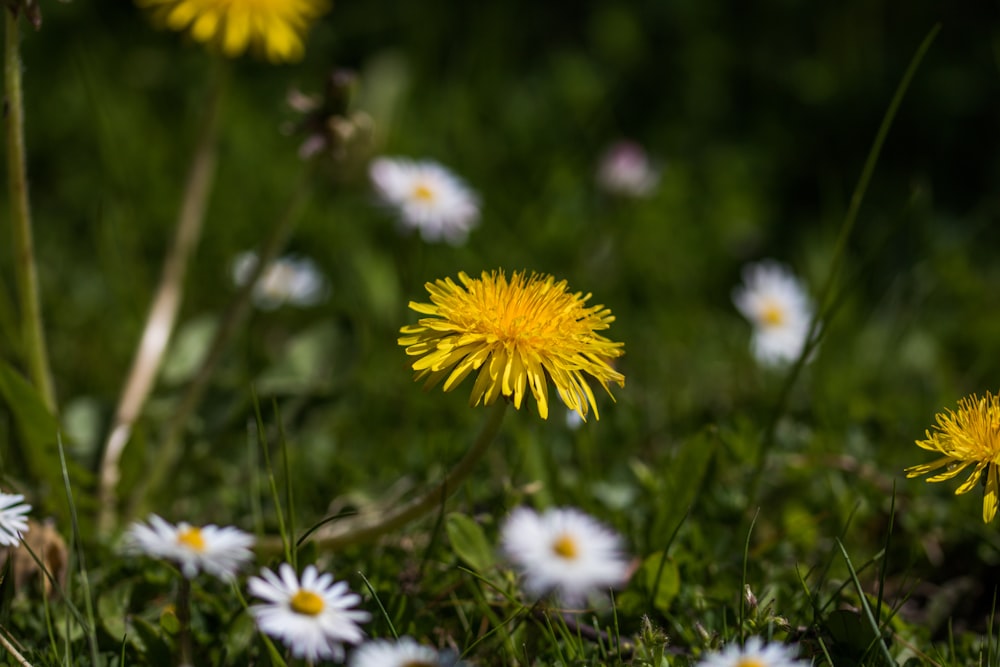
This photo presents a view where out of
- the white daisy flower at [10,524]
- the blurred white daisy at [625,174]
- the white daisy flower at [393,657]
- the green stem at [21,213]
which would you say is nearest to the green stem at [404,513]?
the white daisy flower at [393,657]

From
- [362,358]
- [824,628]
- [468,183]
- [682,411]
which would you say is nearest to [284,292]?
[362,358]

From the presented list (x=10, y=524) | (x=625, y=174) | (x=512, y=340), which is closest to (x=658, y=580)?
(x=512, y=340)

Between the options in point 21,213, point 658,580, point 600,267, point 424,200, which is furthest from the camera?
point 600,267

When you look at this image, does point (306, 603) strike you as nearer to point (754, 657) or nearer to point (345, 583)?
point (345, 583)

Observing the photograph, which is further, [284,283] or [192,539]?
[284,283]

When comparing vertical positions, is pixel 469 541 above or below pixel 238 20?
below

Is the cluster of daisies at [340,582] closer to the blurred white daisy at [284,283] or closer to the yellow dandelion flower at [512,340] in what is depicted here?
the yellow dandelion flower at [512,340]
